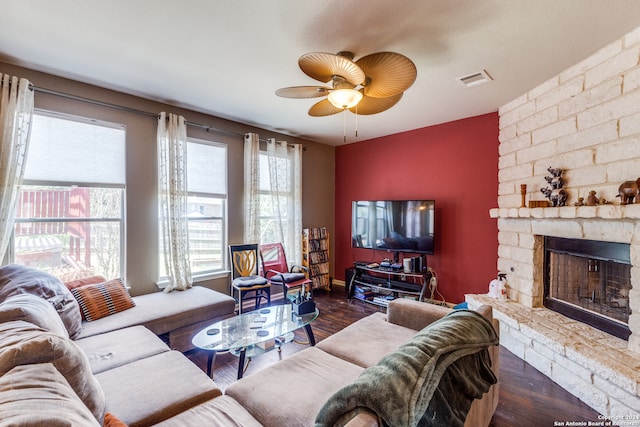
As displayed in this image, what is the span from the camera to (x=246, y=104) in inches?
137

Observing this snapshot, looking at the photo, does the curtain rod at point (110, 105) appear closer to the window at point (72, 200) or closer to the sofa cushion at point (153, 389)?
the window at point (72, 200)

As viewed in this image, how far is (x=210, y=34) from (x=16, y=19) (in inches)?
51.0

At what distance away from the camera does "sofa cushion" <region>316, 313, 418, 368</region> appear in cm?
191

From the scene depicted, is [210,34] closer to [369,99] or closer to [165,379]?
[369,99]

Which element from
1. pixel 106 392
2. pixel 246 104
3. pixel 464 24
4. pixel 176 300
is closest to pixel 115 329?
pixel 176 300

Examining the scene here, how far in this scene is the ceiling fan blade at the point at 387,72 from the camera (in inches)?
71.4

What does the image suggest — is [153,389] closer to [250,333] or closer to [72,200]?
[250,333]

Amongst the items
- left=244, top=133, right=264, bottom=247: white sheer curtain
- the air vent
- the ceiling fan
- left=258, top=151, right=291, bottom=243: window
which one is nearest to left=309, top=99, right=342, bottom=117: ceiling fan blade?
the ceiling fan

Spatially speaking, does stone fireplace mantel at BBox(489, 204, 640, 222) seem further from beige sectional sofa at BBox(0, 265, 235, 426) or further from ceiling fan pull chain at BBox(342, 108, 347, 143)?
beige sectional sofa at BBox(0, 265, 235, 426)

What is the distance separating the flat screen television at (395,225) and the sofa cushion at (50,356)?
372 cm

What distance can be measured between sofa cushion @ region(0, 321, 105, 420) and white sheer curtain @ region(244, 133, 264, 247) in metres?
2.88

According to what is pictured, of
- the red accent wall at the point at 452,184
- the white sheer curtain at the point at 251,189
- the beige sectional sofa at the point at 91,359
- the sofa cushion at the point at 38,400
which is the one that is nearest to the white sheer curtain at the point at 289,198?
the white sheer curtain at the point at 251,189

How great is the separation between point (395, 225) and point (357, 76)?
277cm

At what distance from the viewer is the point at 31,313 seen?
4.97 ft
